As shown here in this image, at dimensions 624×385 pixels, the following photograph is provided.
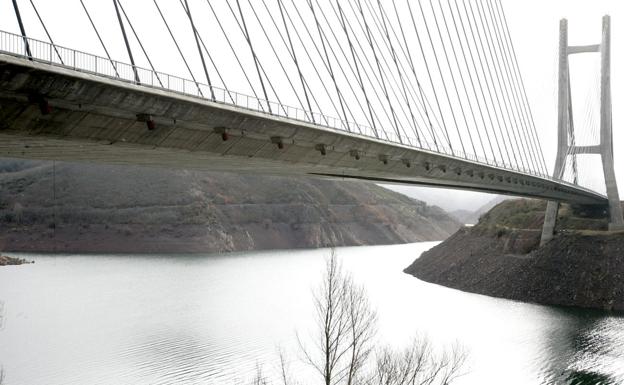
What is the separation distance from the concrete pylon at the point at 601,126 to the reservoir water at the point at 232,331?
50.2ft

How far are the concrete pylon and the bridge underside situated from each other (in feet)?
96.7

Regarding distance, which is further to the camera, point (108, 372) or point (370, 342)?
point (370, 342)

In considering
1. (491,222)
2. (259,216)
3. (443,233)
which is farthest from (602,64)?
(443,233)

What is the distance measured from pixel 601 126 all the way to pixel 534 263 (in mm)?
15546

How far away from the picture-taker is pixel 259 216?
4311 inches

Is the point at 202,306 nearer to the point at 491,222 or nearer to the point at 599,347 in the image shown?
the point at 599,347

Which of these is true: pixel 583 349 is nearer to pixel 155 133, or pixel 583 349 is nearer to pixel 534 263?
pixel 534 263

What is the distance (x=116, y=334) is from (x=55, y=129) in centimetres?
1850

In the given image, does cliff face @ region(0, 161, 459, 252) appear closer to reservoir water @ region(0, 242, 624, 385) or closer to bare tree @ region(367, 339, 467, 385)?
reservoir water @ region(0, 242, 624, 385)

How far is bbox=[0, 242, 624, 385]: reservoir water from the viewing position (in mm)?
20781

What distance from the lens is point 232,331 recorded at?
1064 inches

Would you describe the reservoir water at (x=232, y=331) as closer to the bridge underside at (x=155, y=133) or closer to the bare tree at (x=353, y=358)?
the bare tree at (x=353, y=358)

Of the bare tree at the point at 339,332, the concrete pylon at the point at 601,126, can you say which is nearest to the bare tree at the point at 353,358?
the bare tree at the point at 339,332

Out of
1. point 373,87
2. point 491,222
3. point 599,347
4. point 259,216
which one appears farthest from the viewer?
point 259,216
